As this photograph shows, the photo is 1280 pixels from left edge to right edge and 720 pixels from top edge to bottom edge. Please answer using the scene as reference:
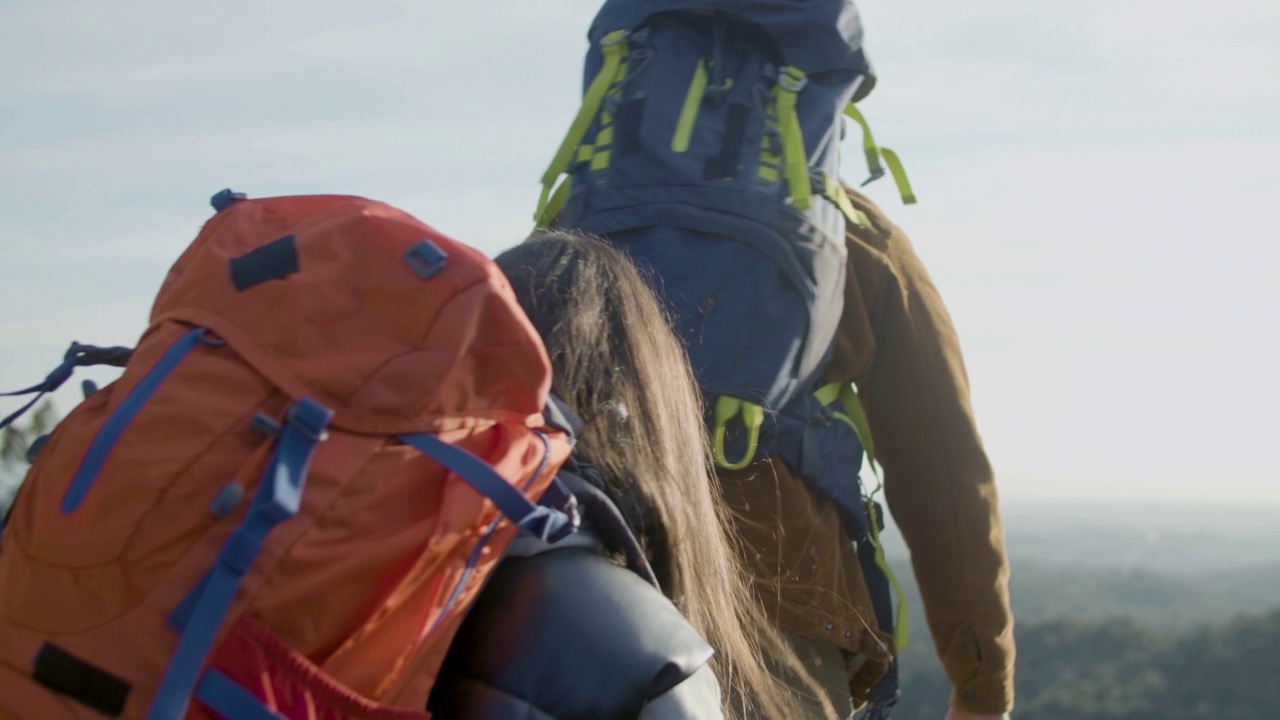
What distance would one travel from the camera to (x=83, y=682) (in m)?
1.26

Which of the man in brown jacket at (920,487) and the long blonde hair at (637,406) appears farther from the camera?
the man in brown jacket at (920,487)

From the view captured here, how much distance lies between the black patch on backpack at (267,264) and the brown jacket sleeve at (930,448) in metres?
1.65

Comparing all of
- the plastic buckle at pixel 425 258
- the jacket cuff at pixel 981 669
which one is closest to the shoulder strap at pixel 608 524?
the plastic buckle at pixel 425 258

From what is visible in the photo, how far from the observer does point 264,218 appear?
157 cm

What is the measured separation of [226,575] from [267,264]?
0.37 m

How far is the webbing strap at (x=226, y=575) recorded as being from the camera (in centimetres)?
124

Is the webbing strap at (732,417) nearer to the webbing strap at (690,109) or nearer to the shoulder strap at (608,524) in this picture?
the webbing strap at (690,109)

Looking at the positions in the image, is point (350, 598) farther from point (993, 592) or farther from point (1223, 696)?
point (1223, 696)

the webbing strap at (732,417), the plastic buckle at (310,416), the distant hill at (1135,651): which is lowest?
the distant hill at (1135,651)

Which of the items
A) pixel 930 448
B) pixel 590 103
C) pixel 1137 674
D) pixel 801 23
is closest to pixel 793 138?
pixel 801 23

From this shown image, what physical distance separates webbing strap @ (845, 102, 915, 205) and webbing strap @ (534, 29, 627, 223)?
0.55m

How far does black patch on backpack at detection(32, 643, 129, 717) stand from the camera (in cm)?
125

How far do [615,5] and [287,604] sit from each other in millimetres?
1925

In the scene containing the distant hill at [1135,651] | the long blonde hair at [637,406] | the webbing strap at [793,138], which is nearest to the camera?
the long blonde hair at [637,406]
